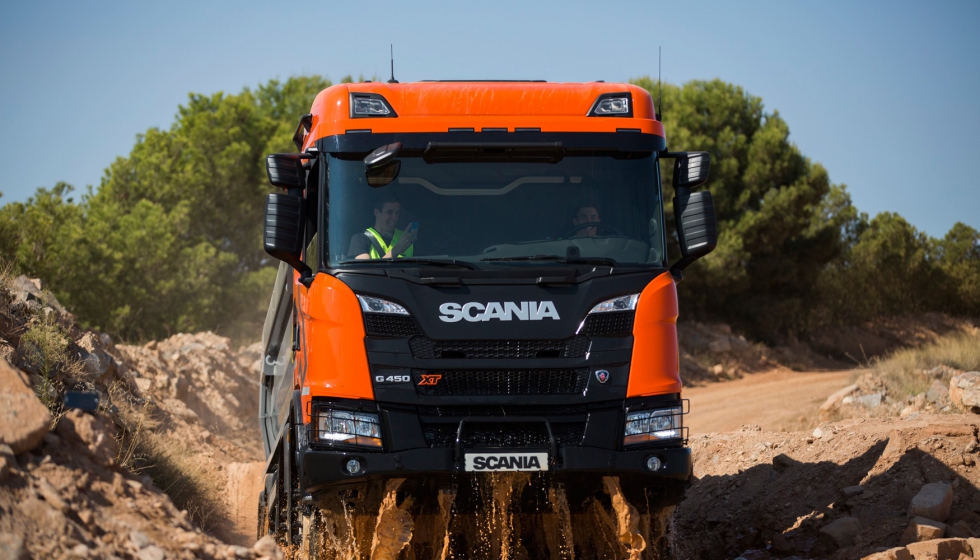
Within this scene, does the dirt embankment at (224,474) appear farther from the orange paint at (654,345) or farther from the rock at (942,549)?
the orange paint at (654,345)

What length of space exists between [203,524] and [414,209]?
5211mm

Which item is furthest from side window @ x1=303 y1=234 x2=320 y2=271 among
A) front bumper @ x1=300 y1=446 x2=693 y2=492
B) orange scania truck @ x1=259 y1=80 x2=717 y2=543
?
front bumper @ x1=300 y1=446 x2=693 y2=492

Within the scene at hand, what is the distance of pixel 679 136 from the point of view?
2495cm

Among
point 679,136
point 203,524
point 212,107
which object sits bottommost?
point 203,524

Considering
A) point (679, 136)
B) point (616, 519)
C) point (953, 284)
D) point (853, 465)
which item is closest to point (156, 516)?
point (616, 519)

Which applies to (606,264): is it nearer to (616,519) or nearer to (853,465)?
(616,519)

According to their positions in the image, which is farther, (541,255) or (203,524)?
(203,524)

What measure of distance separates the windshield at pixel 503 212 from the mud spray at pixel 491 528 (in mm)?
1431

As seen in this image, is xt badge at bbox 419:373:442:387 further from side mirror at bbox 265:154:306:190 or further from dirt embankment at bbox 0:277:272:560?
side mirror at bbox 265:154:306:190

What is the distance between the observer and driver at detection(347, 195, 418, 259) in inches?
228

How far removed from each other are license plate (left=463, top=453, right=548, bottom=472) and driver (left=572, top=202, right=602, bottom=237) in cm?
152

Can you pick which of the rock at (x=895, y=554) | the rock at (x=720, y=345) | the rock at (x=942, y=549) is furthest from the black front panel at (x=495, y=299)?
the rock at (x=720, y=345)

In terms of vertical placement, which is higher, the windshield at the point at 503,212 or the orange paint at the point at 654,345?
the windshield at the point at 503,212

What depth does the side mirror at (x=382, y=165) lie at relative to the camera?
5.91 meters
